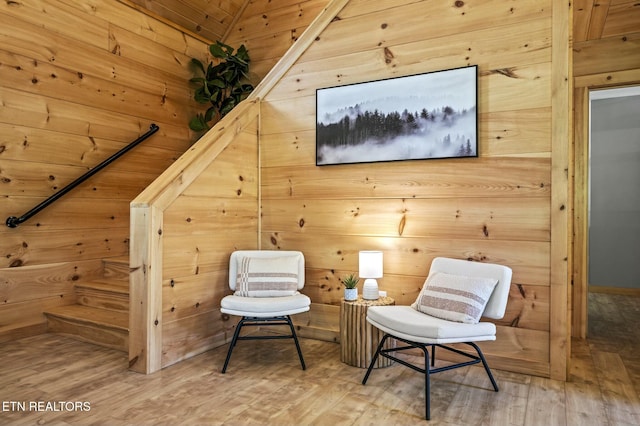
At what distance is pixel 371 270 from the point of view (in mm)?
2920

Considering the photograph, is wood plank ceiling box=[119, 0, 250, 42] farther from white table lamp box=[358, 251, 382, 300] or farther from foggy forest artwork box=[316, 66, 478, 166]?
white table lamp box=[358, 251, 382, 300]

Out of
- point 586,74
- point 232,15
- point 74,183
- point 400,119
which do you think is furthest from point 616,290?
point 74,183

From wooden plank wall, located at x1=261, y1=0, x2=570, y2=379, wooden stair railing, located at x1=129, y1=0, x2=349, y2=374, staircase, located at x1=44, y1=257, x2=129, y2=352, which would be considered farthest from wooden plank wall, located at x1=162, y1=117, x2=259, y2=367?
staircase, located at x1=44, y1=257, x2=129, y2=352

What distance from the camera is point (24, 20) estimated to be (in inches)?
132

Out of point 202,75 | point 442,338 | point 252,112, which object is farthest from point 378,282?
point 202,75

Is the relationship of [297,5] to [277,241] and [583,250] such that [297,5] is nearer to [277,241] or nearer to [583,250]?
[277,241]

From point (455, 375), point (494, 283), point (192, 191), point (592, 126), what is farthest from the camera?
point (592, 126)

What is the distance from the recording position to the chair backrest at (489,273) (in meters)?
2.41

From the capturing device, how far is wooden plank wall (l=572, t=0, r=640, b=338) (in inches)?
138

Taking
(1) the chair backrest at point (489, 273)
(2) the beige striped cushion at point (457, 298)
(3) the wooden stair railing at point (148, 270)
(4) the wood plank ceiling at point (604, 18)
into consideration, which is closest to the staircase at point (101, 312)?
(3) the wooden stair railing at point (148, 270)

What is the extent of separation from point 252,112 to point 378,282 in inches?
67.6

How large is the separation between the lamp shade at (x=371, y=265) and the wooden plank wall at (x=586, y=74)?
71.2 inches

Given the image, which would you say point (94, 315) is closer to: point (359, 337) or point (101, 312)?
point (101, 312)

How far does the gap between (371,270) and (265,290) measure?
2.37ft
